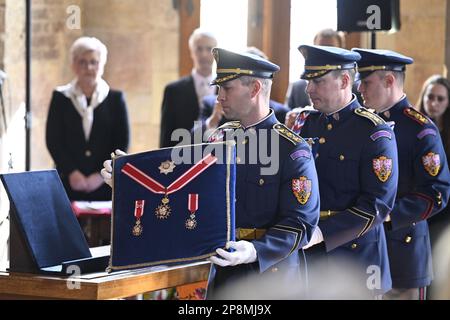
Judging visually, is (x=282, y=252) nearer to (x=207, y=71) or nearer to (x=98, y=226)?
(x=98, y=226)

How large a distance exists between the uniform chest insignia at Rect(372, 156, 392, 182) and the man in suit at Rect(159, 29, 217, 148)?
8.94 ft

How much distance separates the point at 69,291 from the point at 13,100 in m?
3.68

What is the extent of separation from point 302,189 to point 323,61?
755 millimetres

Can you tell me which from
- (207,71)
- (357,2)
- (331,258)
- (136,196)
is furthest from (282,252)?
(207,71)

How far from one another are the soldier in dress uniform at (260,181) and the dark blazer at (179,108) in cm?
307

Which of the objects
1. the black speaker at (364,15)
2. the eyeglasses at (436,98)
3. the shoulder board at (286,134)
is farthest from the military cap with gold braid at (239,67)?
the eyeglasses at (436,98)

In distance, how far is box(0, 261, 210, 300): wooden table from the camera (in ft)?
11.8

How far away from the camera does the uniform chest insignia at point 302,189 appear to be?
389 centimetres

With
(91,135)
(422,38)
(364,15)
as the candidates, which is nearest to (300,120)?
(364,15)

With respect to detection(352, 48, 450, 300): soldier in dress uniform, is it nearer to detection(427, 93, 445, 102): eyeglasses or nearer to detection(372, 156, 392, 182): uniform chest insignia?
detection(372, 156, 392, 182): uniform chest insignia

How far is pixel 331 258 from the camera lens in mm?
4617

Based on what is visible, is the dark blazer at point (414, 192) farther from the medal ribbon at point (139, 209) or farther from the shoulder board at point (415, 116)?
the medal ribbon at point (139, 209)

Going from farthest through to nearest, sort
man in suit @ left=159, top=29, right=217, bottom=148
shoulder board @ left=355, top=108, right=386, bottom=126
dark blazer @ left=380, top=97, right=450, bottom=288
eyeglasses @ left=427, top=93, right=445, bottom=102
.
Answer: man in suit @ left=159, top=29, right=217, bottom=148 < eyeglasses @ left=427, top=93, right=445, bottom=102 < dark blazer @ left=380, top=97, right=450, bottom=288 < shoulder board @ left=355, top=108, right=386, bottom=126

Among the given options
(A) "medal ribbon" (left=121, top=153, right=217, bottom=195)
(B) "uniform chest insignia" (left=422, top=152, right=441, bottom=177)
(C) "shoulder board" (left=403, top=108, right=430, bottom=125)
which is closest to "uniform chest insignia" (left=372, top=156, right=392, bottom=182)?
(B) "uniform chest insignia" (left=422, top=152, right=441, bottom=177)
